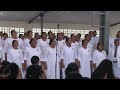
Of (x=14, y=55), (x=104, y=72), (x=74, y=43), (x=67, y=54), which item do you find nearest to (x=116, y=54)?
(x=67, y=54)

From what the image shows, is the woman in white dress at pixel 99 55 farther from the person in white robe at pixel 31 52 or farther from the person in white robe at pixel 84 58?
the person in white robe at pixel 31 52

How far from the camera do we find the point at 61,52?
6.90 metres

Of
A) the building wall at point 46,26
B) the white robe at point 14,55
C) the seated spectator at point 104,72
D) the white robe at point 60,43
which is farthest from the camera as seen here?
the building wall at point 46,26

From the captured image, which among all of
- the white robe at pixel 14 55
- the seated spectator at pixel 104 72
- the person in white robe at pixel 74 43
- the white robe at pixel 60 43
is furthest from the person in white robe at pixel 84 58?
the seated spectator at pixel 104 72

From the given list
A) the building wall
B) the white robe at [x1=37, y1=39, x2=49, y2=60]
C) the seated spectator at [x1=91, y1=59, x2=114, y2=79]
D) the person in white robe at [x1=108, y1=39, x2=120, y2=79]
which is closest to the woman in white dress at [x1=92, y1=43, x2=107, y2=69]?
the person in white robe at [x1=108, y1=39, x2=120, y2=79]

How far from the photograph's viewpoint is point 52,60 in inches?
270

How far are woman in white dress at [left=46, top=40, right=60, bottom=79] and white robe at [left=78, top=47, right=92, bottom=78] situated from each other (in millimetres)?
561

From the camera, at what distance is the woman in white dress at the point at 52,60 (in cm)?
675

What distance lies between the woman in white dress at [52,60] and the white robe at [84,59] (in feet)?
1.84

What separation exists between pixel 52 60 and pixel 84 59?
0.80 meters

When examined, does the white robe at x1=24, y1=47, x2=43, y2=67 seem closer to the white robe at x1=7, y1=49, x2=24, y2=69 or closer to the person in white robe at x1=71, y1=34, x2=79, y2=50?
the white robe at x1=7, y1=49, x2=24, y2=69

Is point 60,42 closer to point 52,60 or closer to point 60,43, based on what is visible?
point 60,43
